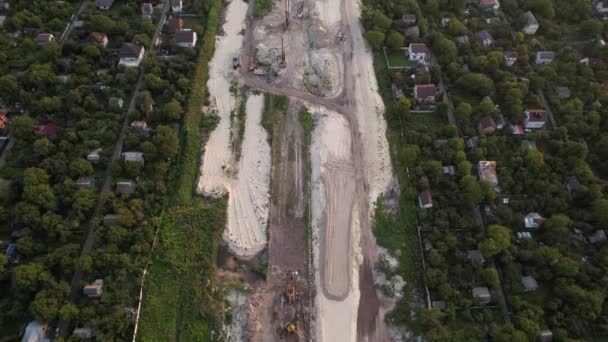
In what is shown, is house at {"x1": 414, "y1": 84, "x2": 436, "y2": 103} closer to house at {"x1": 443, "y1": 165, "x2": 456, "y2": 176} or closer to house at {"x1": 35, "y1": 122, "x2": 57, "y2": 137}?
house at {"x1": 443, "y1": 165, "x2": 456, "y2": 176}

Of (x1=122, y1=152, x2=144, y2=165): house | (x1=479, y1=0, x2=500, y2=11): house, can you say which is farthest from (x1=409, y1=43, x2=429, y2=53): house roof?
(x1=122, y1=152, x2=144, y2=165): house

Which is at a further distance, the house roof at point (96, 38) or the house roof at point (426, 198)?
the house roof at point (96, 38)

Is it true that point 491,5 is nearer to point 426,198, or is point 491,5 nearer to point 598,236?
point 426,198

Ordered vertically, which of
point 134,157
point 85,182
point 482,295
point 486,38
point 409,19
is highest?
point 409,19

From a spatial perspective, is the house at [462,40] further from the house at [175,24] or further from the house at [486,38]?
the house at [175,24]

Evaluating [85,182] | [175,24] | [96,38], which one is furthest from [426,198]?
[96,38]

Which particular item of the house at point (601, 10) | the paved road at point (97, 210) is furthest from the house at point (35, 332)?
the house at point (601, 10)
